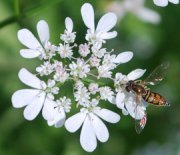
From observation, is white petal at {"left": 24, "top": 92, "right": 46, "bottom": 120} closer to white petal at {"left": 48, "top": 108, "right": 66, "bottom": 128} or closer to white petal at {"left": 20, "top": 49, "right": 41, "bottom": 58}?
white petal at {"left": 48, "top": 108, "right": 66, "bottom": 128}

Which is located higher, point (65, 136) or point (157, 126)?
point (65, 136)

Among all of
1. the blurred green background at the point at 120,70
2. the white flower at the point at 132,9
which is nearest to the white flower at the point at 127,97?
the blurred green background at the point at 120,70

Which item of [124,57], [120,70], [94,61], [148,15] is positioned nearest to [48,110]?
[94,61]

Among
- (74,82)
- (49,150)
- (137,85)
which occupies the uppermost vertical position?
(74,82)

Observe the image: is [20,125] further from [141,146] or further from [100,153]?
[141,146]

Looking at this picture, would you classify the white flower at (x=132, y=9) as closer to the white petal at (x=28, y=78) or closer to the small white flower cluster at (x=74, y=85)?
the small white flower cluster at (x=74, y=85)

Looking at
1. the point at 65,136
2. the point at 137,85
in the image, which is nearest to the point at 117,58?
the point at 137,85

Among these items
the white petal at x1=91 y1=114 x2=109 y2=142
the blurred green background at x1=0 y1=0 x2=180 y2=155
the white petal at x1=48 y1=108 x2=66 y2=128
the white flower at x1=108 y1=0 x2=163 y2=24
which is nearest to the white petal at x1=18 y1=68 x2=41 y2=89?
the white petal at x1=48 y1=108 x2=66 y2=128
